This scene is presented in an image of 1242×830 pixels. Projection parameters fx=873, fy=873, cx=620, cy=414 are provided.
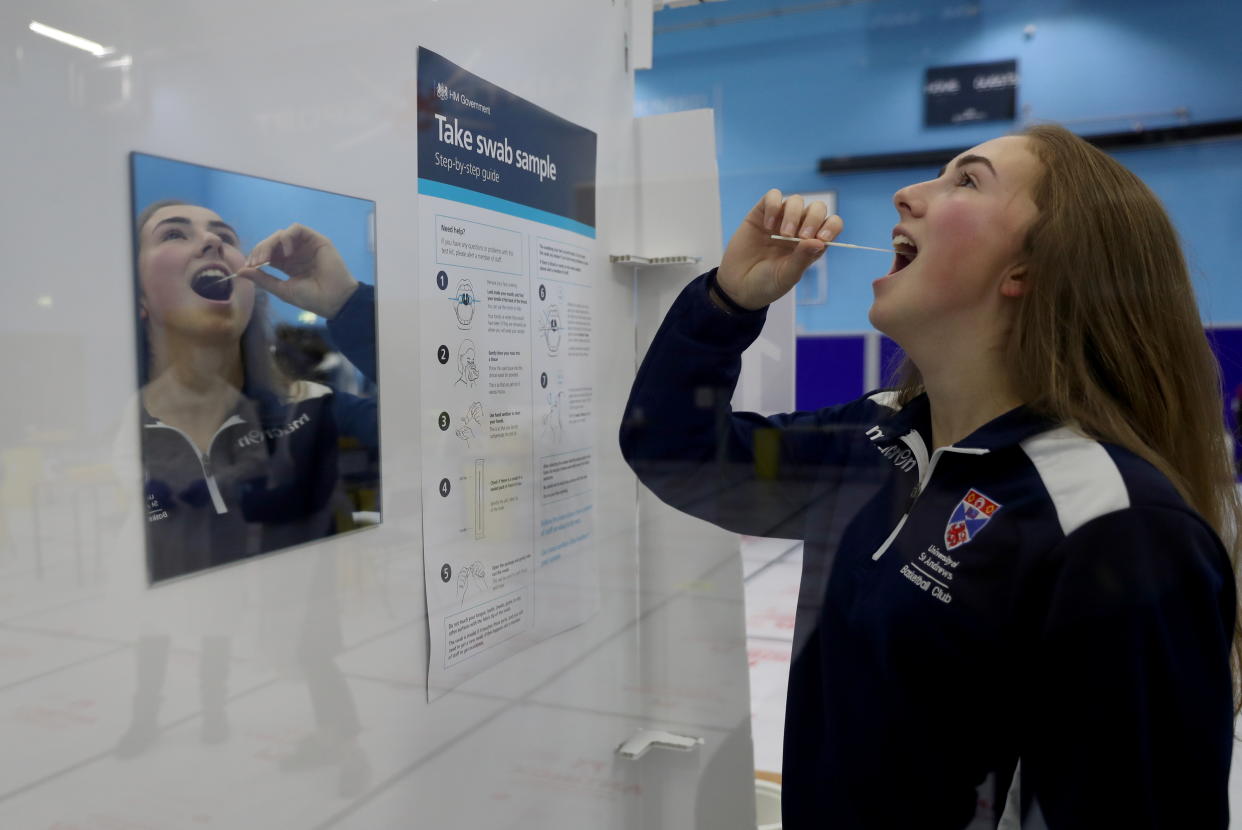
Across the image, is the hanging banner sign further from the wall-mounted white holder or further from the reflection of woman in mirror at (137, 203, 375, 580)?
the wall-mounted white holder

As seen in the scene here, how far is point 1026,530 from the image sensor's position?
0.90 m

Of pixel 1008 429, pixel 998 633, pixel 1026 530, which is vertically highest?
pixel 1008 429

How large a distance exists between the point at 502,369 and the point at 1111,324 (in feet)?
2.64

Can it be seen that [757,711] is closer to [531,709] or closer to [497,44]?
[531,709]

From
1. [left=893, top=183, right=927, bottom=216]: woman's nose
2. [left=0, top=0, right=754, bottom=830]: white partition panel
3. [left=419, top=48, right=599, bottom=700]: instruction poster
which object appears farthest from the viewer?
[left=419, top=48, right=599, bottom=700]: instruction poster

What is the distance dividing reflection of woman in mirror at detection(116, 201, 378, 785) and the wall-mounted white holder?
813mm

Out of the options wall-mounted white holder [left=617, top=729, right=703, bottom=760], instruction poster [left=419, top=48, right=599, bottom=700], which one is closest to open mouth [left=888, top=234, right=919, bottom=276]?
instruction poster [left=419, top=48, right=599, bottom=700]

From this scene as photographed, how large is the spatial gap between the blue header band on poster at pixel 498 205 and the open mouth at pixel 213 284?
0.34m

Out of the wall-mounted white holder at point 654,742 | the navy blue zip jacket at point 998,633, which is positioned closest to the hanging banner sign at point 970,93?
the navy blue zip jacket at point 998,633

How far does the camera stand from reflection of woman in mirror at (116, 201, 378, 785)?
0.80 m

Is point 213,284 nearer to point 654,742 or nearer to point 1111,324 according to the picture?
point 1111,324

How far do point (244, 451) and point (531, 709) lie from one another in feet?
2.49

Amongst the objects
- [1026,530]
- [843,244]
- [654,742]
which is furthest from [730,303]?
[654,742]

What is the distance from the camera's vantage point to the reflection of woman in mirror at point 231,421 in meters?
0.80
